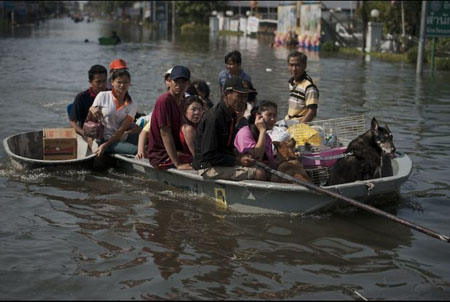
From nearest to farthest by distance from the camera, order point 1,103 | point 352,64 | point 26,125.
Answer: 1. point 26,125
2. point 1,103
3. point 352,64

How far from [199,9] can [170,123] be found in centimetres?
8749

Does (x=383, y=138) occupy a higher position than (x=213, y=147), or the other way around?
(x=383, y=138)

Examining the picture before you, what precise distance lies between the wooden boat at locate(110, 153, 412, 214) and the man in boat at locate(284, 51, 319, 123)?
4.91 feet

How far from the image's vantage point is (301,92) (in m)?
9.81

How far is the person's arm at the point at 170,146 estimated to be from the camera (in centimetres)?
894

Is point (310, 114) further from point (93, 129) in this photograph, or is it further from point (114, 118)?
point (93, 129)

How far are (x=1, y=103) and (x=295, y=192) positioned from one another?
1262 centimetres

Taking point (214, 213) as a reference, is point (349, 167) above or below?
above

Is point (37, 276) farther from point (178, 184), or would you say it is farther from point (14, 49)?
point (14, 49)

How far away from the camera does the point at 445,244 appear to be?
7516 millimetres

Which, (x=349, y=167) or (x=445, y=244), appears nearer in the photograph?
(x=445, y=244)

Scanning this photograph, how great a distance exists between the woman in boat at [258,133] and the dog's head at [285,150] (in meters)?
0.22

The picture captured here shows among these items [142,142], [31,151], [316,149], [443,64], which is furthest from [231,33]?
[316,149]

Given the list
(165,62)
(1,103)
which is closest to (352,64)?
(165,62)
